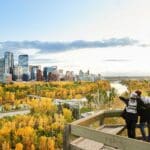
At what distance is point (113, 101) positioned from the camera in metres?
143

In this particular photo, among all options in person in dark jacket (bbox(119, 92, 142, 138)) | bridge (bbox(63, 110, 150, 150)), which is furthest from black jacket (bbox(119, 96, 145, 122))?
bridge (bbox(63, 110, 150, 150))

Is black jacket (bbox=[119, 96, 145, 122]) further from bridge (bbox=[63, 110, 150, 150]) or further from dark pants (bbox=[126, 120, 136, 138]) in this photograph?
bridge (bbox=[63, 110, 150, 150])

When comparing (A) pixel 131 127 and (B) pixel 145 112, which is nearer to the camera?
(B) pixel 145 112

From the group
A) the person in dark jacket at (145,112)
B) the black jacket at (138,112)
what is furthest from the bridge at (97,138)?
the person in dark jacket at (145,112)

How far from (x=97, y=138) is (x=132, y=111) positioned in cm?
212

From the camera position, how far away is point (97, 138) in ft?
19.0

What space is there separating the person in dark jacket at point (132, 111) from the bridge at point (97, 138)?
1.27 ft

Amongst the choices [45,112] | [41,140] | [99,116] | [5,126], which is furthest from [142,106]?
[45,112]

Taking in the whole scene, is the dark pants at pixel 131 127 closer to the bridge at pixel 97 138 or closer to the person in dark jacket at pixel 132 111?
the person in dark jacket at pixel 132 111

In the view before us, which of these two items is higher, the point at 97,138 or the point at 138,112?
the point at 138,112

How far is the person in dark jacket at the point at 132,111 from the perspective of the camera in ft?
25.1

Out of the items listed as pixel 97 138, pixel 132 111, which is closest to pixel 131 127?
pixel 132 111

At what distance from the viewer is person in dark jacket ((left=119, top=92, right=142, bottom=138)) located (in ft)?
25.1

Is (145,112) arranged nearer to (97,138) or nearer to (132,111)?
(132,111)
